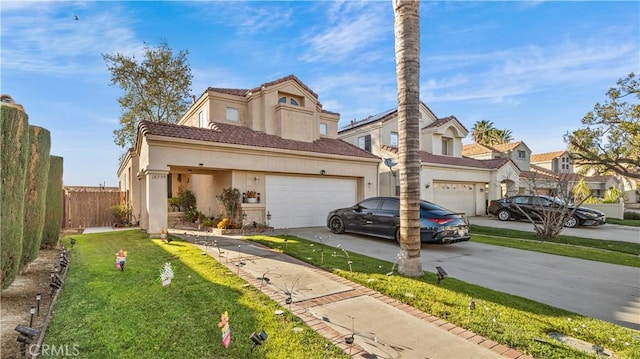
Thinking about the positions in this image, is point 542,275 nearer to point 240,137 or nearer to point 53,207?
point 240,137

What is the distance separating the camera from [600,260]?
817cm

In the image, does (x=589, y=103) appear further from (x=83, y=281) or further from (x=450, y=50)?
(x=83, y=281)

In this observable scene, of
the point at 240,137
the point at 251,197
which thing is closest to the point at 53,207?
the point at 251,197

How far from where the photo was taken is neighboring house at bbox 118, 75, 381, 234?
10695mm

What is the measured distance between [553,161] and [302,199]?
38156 millimetres

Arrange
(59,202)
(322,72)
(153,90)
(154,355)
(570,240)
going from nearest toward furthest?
(154,355) → (59,202) → (570,240) → (322,72) → (153,90)

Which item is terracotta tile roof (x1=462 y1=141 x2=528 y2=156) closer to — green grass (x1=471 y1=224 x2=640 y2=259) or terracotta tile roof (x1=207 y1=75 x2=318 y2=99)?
green grass (x1=471 y1=224 x2=640 y2=259)

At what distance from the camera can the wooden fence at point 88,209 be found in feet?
46.5

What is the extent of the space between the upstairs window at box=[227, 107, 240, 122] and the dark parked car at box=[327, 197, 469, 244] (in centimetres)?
697

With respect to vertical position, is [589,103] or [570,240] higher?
[589,103]

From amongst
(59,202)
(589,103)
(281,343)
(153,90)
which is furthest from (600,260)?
(153,90)

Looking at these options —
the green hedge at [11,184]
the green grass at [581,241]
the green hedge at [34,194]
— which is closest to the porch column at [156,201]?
the green hedge at [34,194]

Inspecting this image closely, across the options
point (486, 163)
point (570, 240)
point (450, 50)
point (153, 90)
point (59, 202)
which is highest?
point (153, 90)

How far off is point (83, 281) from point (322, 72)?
13467mm
